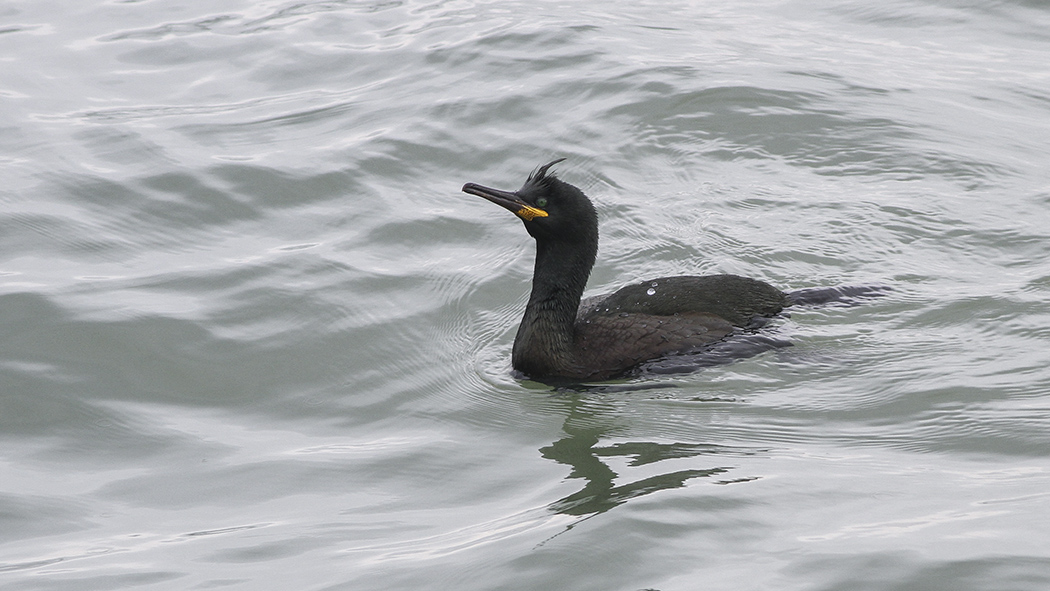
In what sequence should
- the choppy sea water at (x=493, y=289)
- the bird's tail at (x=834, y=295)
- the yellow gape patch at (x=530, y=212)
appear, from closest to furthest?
the choppy sea water at (x=493, y=289) → the yellow gape patch at (x=530, y=212) → the bird's tail at (x=834, y=295)

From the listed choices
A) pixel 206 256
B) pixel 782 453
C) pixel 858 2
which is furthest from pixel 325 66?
pixel 782 453

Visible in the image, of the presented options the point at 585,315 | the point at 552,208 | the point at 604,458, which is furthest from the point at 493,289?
the point at 604,458

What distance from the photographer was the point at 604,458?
6129 millimetres

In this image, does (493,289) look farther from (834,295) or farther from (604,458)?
(604,458)

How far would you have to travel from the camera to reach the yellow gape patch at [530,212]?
7148 millimetres

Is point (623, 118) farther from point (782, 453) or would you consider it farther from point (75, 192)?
point (782, 453)

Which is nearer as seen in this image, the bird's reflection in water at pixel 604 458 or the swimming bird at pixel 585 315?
the bird's reflection in water at pixel 604 458

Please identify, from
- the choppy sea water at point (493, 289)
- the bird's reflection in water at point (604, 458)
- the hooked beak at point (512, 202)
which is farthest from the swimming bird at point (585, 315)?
the bird's reflection in water at point (604, 458)

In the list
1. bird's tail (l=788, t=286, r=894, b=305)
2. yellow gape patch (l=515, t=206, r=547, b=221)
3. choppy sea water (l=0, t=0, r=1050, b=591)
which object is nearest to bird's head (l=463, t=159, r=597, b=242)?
yellow gape patch (l=515, t=206, r=547, b=221)

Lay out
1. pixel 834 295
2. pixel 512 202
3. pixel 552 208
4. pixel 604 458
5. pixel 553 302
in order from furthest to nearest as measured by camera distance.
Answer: pixel 834 295
pixel 553 302
pixel 552 208
pixel 512 202
pixel 604 458

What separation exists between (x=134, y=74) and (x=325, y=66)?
1.87m

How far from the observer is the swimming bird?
7.21m

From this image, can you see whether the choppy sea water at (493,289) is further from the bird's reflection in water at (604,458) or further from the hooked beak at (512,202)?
the hooked beak at (512,202)

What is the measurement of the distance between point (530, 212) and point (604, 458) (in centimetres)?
167
